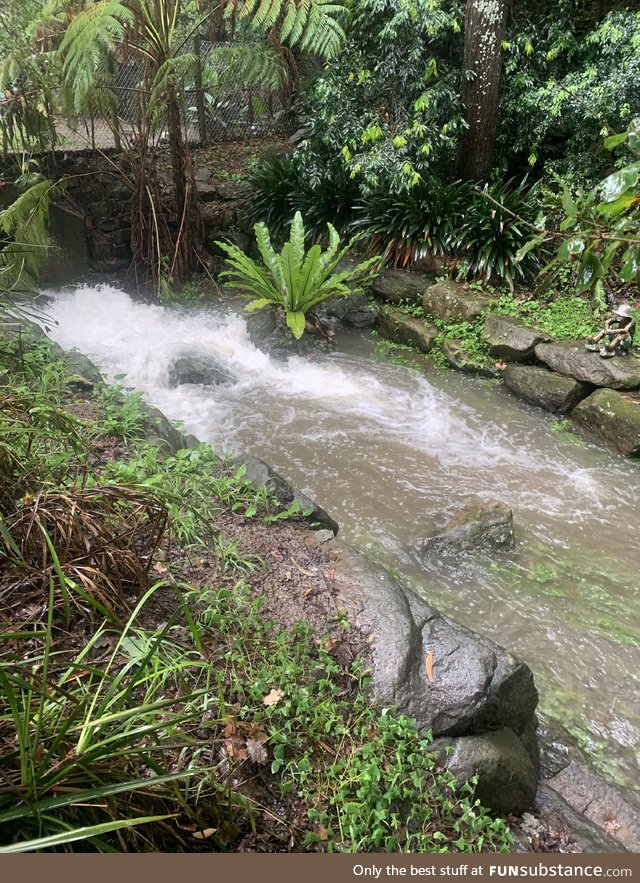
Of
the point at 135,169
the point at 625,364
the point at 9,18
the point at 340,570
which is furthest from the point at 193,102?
the point at 340,570

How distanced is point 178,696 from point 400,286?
225 inches

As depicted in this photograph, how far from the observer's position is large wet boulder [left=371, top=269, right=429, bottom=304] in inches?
264

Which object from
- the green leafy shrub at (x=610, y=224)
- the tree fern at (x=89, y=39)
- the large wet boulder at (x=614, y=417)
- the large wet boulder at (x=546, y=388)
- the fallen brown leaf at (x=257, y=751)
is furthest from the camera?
the large wet boulder at (x=546, y=388)

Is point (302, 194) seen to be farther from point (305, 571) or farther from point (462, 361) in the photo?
point (305, 571)

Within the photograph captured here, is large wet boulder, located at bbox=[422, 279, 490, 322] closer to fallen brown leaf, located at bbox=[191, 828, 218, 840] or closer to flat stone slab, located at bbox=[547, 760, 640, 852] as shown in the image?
flat stone slab, located at bbox=[547, 760, 640, 852]

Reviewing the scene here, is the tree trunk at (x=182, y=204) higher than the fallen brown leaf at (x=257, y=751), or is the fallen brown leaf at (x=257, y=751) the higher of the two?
the tree trunk at (x=182, y=204)

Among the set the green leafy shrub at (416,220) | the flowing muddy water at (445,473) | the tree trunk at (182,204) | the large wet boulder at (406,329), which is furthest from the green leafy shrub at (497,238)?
the tree trunk at (182,204)

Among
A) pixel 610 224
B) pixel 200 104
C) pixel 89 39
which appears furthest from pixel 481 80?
pixel 610 224

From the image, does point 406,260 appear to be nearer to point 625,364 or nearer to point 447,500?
point 625,364

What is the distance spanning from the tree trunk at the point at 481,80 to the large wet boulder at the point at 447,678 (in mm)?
5923

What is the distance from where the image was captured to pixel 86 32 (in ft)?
16.8

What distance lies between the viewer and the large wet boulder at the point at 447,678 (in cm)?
224

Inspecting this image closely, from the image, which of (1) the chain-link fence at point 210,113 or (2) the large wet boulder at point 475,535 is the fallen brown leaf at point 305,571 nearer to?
(2) the large wet boulder at point 475,535

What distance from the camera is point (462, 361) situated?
5938 millimetres
